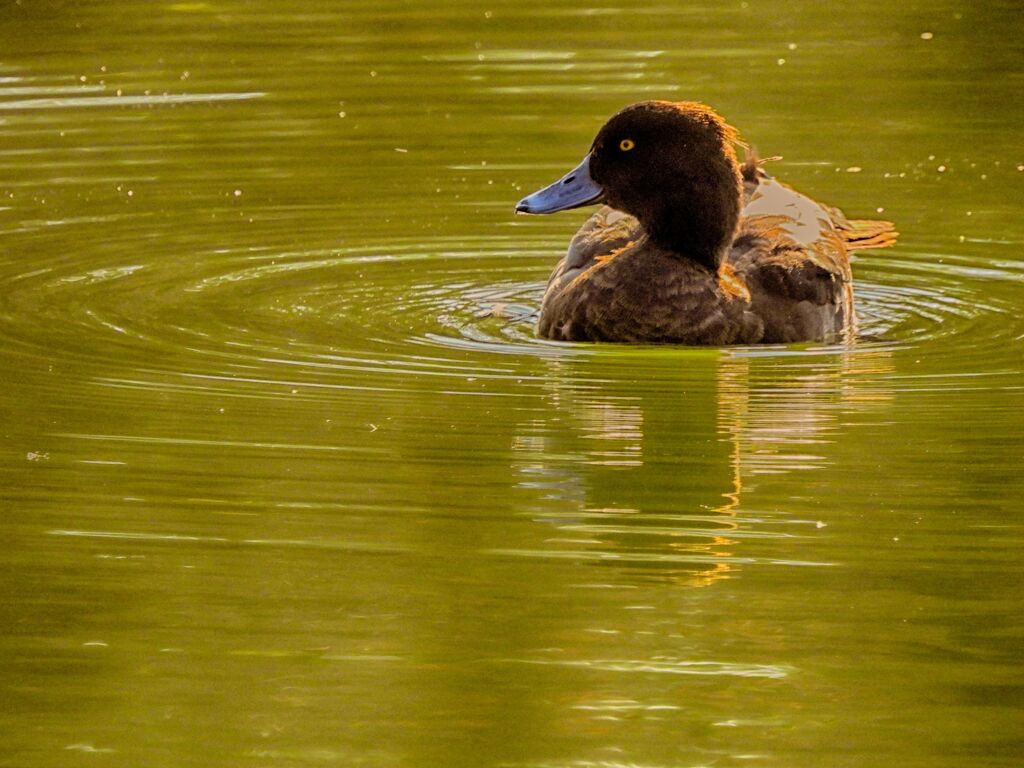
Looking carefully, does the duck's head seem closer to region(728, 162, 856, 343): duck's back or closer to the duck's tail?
region(728, 162, 856, 343): duck's back

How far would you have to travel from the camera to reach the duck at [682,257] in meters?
10.1

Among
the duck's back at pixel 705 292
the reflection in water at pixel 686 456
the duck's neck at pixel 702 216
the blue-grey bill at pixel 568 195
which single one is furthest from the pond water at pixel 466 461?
the duck's neck at pixel 702 216

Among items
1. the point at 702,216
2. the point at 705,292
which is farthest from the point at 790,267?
the point at 705,292

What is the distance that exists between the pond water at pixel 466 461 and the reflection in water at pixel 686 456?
0.07ft

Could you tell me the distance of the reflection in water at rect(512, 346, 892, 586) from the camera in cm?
700

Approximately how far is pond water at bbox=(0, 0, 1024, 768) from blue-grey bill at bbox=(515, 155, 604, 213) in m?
0.49

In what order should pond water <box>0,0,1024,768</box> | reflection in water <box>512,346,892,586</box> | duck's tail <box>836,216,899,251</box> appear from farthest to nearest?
1. duck's tail <box>836,216,899,251</box>
2. reflection in water <box>512,346,892,586</box>
3. pond water <box>0,0,1024,768</box>

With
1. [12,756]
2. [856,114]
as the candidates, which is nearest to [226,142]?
[856,114]

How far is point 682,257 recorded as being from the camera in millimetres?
10430

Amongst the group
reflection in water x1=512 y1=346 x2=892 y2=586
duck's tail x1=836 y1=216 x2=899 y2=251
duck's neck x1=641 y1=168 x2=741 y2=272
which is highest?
duck's neck x1=641 y1=168 x2=741 y2=272

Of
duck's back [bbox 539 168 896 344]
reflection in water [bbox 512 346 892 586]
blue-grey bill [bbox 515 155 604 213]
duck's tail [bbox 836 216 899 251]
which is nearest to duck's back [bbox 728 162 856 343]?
duck's back [bbox 539 168 896 344]

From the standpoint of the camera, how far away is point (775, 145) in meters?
14.6

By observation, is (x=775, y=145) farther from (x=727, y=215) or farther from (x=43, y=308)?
(x=43, y=308)

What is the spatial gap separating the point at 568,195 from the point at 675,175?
0.52 meters
